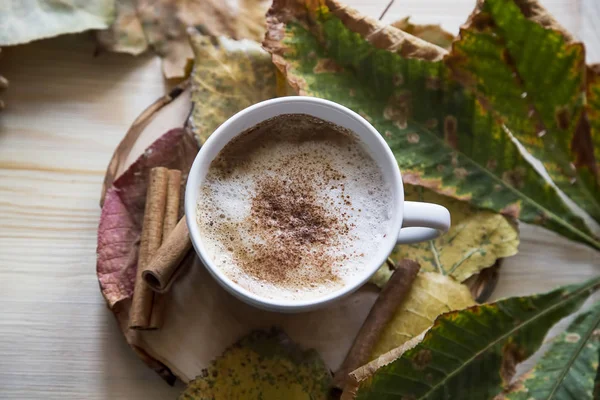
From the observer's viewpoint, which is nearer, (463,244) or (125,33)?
(463,244)

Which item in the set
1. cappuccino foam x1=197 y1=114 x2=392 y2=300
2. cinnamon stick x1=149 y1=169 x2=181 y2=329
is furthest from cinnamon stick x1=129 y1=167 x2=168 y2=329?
cappuccino foam x1=197 y1=114 x2=392 y2=300

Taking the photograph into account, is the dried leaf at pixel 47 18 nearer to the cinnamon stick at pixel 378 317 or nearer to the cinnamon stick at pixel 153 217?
the cinnamon stick at pixel 153 217

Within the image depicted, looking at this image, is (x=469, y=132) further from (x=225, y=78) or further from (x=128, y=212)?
(x=128, y=212)

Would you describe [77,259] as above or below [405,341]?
below

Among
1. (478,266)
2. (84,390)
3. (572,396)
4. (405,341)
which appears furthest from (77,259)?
(572,396)

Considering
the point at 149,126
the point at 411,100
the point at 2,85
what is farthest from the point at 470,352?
the point at 2,85

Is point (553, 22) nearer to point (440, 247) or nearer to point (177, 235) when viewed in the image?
point (440, 247)

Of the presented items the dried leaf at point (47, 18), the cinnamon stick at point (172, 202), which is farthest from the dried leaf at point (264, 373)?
the dried leaf at point (47, 18)
